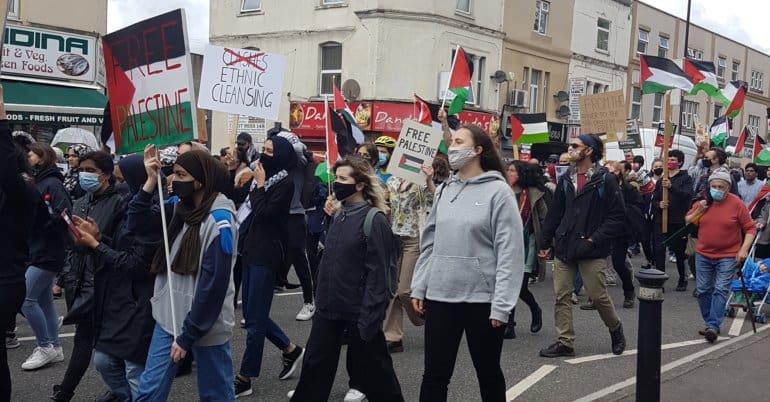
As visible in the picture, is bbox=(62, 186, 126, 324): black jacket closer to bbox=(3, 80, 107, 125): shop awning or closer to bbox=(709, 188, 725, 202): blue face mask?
bbox=(709, 188, 725, 202): blue face mask

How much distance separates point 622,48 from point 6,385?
114 feet

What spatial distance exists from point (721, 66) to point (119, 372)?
4660 cm

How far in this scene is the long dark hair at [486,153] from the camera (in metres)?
4.84

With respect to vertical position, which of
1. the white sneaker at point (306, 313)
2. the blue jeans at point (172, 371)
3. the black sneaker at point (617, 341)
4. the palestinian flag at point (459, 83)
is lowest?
the white sneaker at point (306, 313)

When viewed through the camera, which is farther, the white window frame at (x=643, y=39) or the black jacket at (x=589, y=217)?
the white window frame at (x=643, y=39)

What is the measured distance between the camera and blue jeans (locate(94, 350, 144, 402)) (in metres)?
4.80

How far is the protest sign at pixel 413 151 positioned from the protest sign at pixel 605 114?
698 centimetres

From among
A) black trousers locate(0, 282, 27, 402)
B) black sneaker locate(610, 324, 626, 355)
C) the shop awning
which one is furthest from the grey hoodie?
the shop awning

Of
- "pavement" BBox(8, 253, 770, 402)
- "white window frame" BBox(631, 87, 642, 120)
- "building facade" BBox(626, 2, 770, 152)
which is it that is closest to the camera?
"pavement" BBox(8, 253, 770, 402)

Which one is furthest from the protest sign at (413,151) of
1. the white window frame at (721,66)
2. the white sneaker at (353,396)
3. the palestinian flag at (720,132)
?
the white window frame at (721,66)

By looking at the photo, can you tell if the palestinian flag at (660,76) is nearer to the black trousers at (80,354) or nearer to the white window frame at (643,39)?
the black trousers at (80,354)

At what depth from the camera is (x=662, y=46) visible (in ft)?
129

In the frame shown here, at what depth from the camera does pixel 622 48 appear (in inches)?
1420

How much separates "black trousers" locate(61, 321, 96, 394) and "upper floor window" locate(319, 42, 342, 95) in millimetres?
22474
